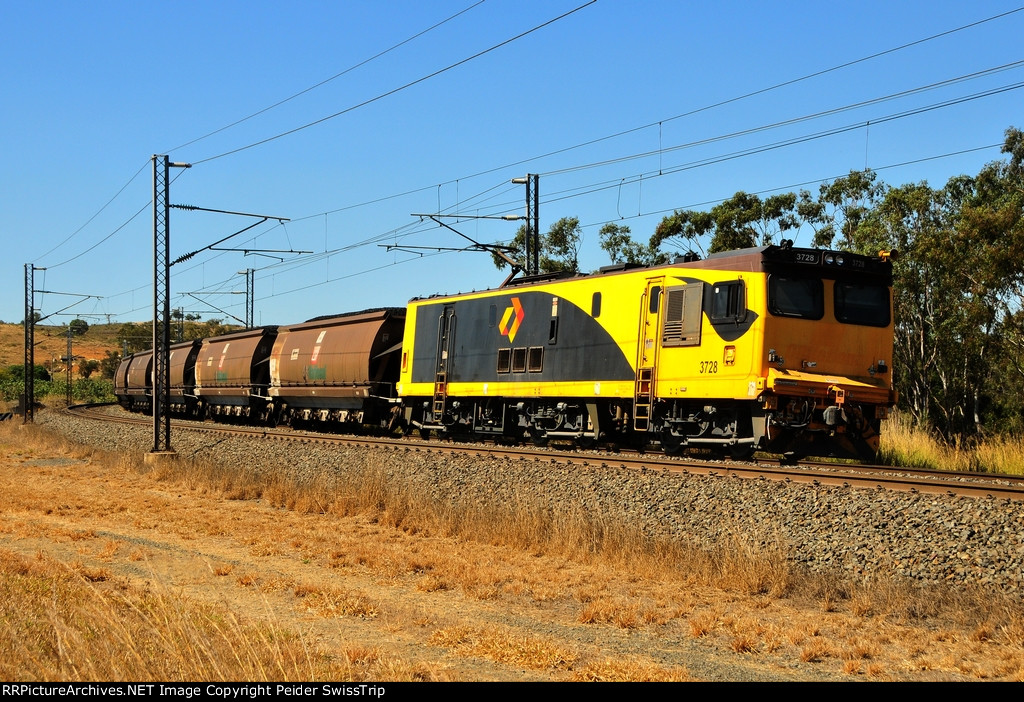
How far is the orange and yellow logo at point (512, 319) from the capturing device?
2341 cm

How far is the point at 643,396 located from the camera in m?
19.2

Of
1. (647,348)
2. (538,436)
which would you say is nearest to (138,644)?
(647,348)

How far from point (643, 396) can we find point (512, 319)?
5375mm

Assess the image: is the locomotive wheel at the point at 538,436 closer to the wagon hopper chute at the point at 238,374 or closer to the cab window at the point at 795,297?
the cab window at the point at 795,297

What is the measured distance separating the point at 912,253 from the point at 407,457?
23992mm

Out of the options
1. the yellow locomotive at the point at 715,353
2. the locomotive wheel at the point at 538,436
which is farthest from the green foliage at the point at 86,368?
the yellow locomotive at the point at 715,353

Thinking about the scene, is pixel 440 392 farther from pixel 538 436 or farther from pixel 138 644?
pixel 138 644

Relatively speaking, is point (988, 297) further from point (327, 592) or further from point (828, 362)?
point (327, 592)

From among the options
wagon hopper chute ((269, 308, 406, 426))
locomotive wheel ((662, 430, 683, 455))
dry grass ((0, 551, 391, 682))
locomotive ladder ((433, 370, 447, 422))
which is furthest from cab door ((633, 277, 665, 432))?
wagon hopper chute ((269, 308, 406, 426))

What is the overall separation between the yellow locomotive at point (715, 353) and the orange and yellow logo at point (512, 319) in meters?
0.05

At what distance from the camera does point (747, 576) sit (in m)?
11.2

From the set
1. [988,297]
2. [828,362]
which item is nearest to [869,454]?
[828,362]

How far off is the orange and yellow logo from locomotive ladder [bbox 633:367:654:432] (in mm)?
4713

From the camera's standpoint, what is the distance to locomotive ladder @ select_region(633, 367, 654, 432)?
1905 cm
